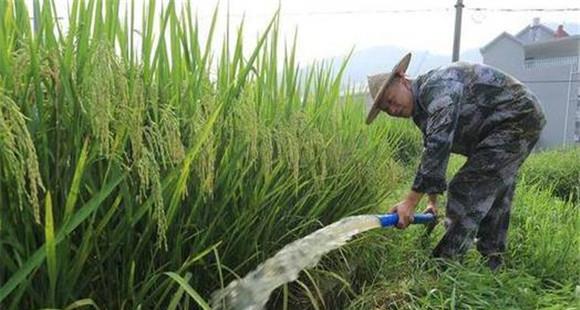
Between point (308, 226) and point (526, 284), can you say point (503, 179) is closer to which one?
point (526, 284)

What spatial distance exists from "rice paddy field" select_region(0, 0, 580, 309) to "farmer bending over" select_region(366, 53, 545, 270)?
13.5 inches

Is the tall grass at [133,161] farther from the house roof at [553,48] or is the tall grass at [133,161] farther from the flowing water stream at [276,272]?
the house roof at [553,48]

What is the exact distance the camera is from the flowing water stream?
1.57m

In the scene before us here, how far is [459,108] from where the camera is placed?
8.81 feet

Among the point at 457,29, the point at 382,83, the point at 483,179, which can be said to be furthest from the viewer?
the point at 457,29

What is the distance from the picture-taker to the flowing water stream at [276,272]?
1.57m

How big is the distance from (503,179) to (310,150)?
142 centimetres

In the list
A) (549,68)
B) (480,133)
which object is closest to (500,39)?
(549,68)

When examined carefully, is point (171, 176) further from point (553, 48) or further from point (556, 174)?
point (553, 48)

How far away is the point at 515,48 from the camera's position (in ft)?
54.5

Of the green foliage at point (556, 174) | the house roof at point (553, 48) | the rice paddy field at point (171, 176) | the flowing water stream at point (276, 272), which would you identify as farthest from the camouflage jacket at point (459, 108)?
the house roof at point (553, 48)

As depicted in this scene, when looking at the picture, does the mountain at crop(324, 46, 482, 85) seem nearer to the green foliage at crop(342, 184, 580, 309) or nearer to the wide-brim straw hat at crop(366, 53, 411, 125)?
the wide-brim straw hat at crop(366, 53, 411, 125)

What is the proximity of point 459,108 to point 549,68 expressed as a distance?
13567 millimetres

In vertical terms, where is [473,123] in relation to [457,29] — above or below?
below
